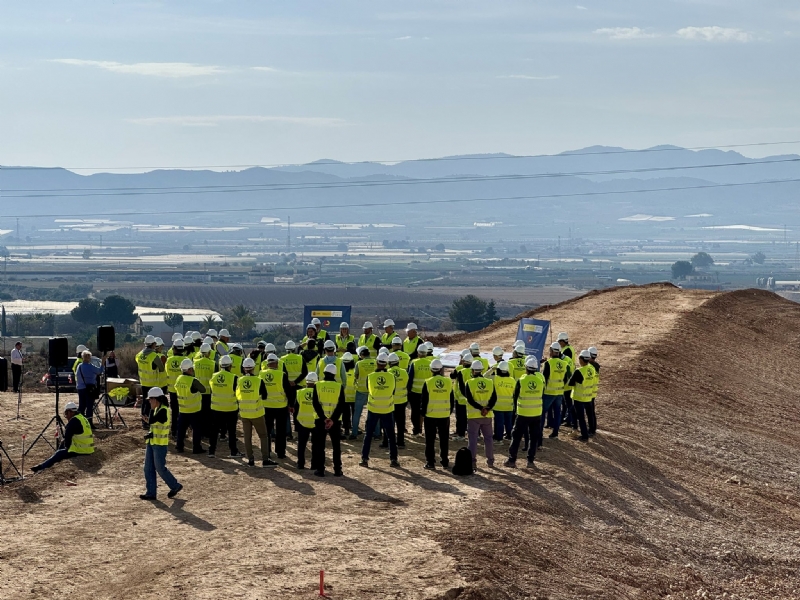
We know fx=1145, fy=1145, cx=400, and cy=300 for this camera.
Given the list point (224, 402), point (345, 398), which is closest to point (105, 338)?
point (224, 402)

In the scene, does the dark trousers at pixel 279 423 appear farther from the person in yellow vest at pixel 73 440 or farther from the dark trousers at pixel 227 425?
the person in yellow vest at pixel 73 440

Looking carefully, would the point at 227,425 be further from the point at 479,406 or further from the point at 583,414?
the point at 583,414

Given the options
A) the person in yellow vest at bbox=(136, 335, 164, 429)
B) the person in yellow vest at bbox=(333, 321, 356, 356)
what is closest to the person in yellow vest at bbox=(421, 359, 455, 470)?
the person in yellow vest at bbox=(333, 321, 356, 356)

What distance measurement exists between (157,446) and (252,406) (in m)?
2.48

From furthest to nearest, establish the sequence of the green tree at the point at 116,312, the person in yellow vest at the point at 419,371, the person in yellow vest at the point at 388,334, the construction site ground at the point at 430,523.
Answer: the green tree at the point at 116,312 < the person in yellow vest at the point at 388,334 < the person in yellow vest at the point at 419,371 < the construction site ground at the point at 430,523

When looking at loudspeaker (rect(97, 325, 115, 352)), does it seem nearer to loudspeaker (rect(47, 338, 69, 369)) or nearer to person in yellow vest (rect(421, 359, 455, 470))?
loudspeaker (rect(47, 338, 69, 369))

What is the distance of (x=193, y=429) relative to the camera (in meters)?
22.0

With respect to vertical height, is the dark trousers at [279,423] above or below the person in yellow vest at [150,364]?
below

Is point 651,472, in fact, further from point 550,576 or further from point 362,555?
point 362,555

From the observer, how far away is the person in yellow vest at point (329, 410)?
19859 mm

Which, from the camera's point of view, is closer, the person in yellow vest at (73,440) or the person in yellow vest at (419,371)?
the person in yellow vest at (73,440)

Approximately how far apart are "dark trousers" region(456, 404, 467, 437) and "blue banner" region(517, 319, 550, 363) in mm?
5218

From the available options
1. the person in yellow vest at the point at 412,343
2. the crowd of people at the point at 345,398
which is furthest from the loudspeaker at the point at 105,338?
the person in yellow vest at the point at 412,343

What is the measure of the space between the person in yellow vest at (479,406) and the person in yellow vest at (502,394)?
16.1 inches
